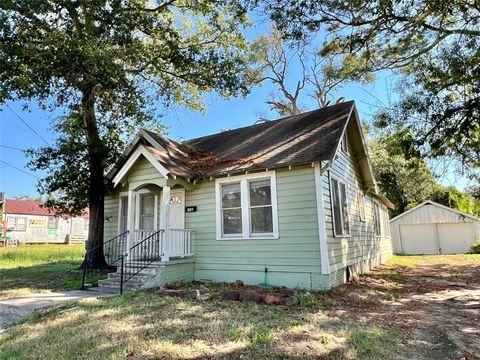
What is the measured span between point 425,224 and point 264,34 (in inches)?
768

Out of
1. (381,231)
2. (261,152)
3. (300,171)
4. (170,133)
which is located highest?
(170,133)

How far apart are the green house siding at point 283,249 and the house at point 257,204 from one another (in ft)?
0.09

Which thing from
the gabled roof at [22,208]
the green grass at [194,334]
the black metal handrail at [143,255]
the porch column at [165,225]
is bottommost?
the green grass at [194,334]

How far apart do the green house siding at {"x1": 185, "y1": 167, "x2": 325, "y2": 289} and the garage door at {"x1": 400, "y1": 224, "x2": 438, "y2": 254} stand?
828 inches

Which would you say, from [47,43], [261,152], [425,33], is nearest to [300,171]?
[261,152]

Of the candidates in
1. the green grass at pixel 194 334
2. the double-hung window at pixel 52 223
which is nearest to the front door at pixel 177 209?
the green grass at pixel 194 334

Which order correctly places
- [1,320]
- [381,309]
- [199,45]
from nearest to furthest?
1. [1,320]
2. [381,309]
3. [199,45]

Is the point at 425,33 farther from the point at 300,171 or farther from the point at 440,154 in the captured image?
the point at 300,171

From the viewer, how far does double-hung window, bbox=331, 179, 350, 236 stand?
32.2 ft

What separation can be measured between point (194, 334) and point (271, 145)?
707cm

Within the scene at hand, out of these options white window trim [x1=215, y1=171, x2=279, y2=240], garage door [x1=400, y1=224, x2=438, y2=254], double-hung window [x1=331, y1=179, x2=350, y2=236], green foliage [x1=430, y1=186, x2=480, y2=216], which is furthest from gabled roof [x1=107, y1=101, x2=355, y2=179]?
green foliage [x1=430, y1=186, x2=480, y2=216]

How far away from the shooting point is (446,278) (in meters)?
11.7

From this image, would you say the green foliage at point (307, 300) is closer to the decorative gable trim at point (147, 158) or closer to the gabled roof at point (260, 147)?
the gabled roof at point (260, 147)

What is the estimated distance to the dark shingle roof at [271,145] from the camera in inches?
365
